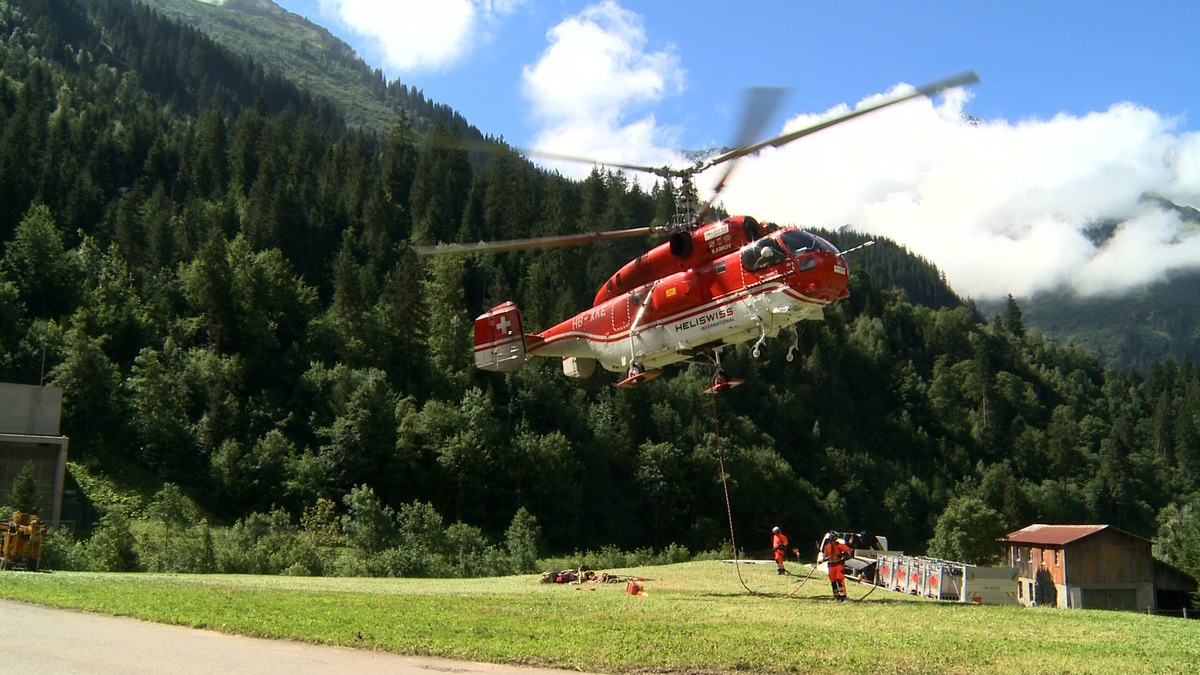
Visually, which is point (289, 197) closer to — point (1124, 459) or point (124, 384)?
point (124, 384)

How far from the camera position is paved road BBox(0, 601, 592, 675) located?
1054cm

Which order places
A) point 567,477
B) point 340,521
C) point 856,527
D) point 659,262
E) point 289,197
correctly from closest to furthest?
point 659,262 → point 340,521 → point 567,477 → point 856,527 → point 289,197

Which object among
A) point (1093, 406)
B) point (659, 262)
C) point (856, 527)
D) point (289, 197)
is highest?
→ point (289, 197)

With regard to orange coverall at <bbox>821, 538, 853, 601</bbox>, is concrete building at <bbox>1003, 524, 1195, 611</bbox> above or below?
below

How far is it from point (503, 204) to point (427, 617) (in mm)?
105175

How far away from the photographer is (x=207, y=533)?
37156 mm

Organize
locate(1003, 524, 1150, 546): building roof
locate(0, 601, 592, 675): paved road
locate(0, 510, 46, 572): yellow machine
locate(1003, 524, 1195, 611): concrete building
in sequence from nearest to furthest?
locate(0, 601, 592, 675): paved road < locate(0, 510, 46, 572): yellow machine < locate(1003, 524, 1195, 611): concrete building < locate(1003, 524, 1150, 546): building roof

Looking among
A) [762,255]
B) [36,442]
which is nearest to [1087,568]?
[762,255]

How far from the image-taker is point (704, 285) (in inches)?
966

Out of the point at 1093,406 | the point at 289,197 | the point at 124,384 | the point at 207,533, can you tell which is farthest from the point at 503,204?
the point at 1093,406

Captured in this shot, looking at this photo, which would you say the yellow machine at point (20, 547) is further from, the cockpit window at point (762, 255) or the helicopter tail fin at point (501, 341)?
the cockpit window at point (762, 255)

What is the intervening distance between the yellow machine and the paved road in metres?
15.6

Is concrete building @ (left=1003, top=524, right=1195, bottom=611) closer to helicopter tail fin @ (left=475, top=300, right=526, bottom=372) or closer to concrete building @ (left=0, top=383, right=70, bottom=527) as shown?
helicopter tail fin @ (left=475, top=300, right=526, bottom=372)

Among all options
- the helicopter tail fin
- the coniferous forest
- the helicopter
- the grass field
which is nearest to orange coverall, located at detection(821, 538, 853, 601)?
the grass field
